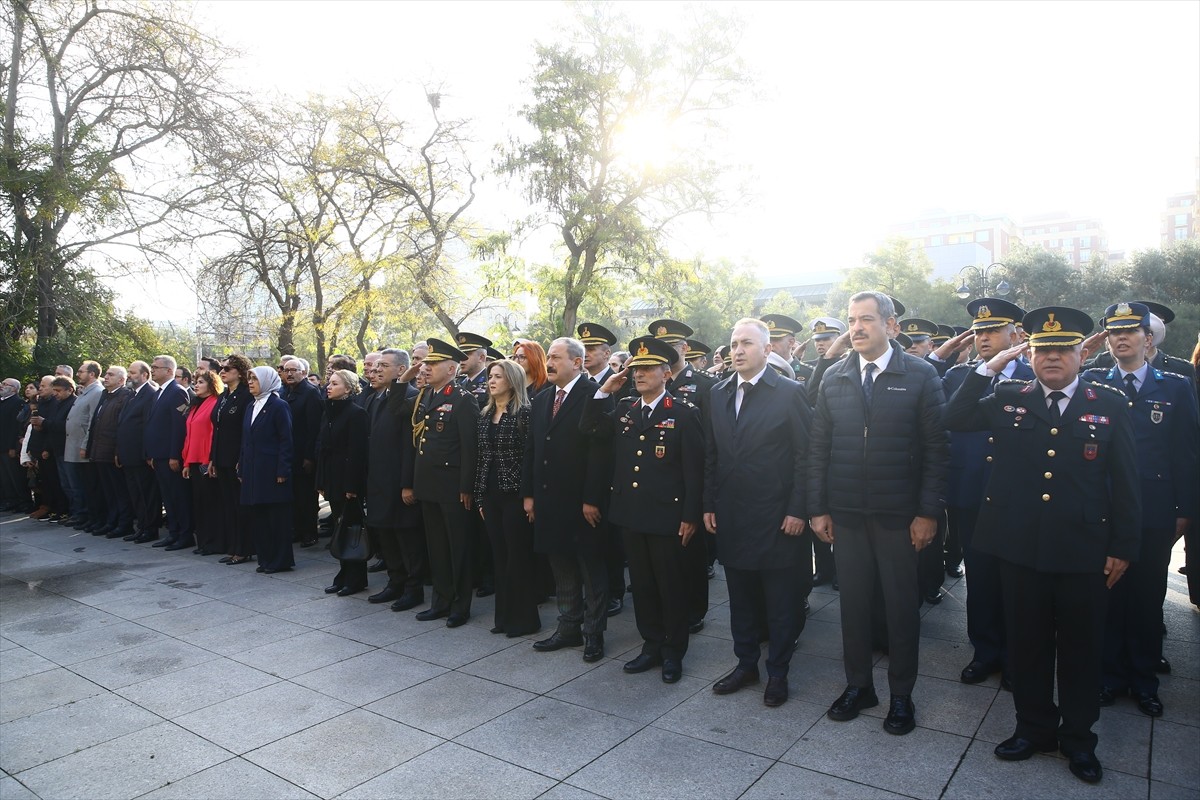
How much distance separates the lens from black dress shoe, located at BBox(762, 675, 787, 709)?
4.41 m

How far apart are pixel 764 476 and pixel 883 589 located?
880 mm

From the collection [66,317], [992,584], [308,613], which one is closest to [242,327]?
[66,317]

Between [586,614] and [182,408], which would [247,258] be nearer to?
[182,408]

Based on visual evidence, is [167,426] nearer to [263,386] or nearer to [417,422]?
[263,386]

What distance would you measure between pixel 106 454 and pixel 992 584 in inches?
420

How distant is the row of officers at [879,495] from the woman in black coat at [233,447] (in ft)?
13.2

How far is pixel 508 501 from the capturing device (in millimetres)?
5809

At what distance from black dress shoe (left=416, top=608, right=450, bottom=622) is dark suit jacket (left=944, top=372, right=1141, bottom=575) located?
13.8ft

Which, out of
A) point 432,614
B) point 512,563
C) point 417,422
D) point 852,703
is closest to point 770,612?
point 852,703

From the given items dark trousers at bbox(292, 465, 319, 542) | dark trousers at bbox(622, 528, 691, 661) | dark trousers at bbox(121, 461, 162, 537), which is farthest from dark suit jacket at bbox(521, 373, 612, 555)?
dark trousers at bbox(121, 461, 162, 537)

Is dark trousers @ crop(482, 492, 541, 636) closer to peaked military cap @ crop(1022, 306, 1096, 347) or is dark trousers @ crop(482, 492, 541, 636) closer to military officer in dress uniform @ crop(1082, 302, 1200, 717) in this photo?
peaked military cap @ crop(1022, 306, 1096, 347)

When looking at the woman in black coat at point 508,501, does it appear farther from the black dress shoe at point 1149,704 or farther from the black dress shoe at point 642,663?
the black dress shoe at point 1149,704

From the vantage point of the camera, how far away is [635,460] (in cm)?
502

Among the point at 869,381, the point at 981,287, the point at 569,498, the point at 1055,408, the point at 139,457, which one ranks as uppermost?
the point at 981,287
